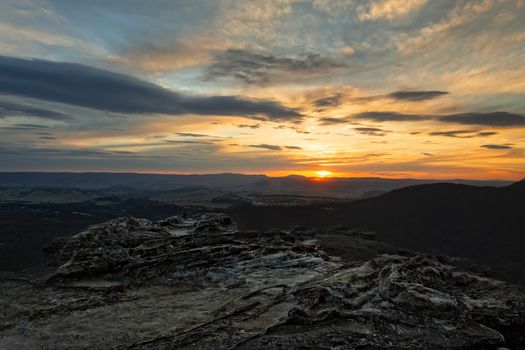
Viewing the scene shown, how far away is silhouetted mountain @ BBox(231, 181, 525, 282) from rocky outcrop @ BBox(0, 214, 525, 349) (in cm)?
4911

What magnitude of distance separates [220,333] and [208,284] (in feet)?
26.1

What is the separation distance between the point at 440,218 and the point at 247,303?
278 feet

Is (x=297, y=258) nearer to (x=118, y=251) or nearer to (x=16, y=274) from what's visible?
(x=118, y=251)

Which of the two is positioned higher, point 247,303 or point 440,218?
point 247,303

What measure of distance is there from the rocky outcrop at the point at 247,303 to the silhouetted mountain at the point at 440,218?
49113 mm

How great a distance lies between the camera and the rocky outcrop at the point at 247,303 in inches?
600

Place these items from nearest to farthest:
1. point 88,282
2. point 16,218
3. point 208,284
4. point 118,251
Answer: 1. point 208,284
2. point 88,282
3. point 118,251
4. point 16,218

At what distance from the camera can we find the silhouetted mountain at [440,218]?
248 ft

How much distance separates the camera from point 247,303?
1895cm

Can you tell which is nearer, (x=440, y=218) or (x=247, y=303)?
(x=247, y=303)

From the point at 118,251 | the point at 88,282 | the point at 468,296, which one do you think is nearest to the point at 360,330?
the point at 468,296

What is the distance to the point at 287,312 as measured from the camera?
1753 cm

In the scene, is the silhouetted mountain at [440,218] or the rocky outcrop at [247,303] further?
the silhouetted mountain at [440,218]

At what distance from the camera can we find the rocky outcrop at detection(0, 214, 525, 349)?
1524cm
